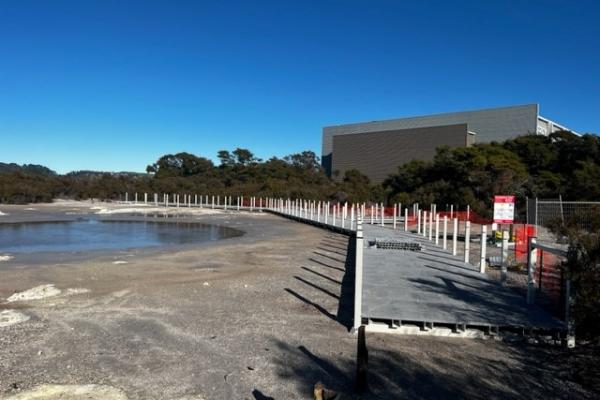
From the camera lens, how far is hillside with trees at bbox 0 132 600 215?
3662cm

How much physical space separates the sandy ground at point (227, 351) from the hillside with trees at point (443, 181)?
27.0 m

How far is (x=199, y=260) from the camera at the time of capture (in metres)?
14.0

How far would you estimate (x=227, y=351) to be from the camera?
19.5 ft

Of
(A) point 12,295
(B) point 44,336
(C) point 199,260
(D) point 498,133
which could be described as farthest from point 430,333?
(D) point 498,133

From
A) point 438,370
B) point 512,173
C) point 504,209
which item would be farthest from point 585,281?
point 512,173

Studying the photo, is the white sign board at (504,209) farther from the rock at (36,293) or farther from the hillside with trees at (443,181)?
the hillside with trees at (443,181)

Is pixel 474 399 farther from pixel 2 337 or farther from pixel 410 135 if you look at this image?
pixel 410 135

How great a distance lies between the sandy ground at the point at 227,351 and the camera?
16.0 feet

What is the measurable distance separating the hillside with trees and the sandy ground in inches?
Answer: 1064

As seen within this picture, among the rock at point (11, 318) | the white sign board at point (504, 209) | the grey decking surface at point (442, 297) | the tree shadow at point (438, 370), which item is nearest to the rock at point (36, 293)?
the rock at point (11, 318)

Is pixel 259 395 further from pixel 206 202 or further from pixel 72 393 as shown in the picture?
pixel 206 202

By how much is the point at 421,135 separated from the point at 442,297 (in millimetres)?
79799

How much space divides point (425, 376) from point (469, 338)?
164 centimetres

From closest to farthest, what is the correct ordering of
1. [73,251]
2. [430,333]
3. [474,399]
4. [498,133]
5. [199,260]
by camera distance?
[474,399] < [430,333] < [199,260] < [73,251] < [498,133]
